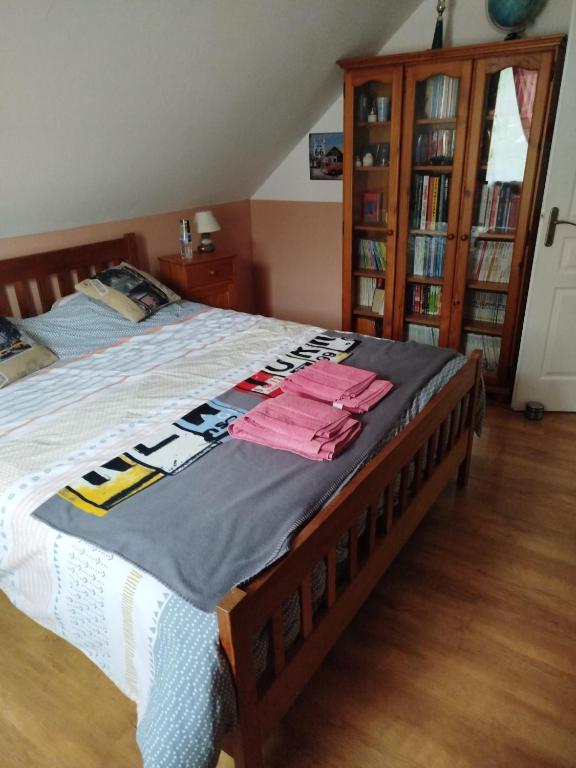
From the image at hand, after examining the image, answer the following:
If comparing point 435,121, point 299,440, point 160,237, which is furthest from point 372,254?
point 299,440

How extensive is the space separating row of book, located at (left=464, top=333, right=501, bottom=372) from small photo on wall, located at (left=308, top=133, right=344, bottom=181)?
1.42 meters

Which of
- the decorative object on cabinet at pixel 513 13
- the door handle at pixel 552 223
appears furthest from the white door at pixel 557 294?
the decorative object on cabinet at pixel 513 13

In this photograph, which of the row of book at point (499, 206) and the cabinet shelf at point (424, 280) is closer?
the row of book at point (499, 206)

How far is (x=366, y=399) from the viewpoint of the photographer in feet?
6.08

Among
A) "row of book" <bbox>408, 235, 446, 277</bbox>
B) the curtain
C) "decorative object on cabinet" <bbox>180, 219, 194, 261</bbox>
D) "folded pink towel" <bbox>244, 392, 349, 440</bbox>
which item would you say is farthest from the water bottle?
the curtain

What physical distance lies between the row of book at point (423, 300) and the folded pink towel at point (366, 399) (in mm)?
1592

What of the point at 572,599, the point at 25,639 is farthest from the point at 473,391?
the point at 25,639

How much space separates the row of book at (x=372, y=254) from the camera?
347 centimetres

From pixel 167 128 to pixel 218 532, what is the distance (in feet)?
7.36

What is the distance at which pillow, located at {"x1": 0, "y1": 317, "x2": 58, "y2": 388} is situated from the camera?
2.20m

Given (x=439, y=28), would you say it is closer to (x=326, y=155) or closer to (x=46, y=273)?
(x=326, y=155)

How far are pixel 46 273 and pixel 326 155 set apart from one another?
203cm

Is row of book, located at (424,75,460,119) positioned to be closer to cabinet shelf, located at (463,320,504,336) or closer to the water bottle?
cabinet shelf, located at (463,320,504,336)

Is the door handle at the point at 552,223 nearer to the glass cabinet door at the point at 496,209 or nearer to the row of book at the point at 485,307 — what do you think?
the glass cabinet door at the point at 496,209
